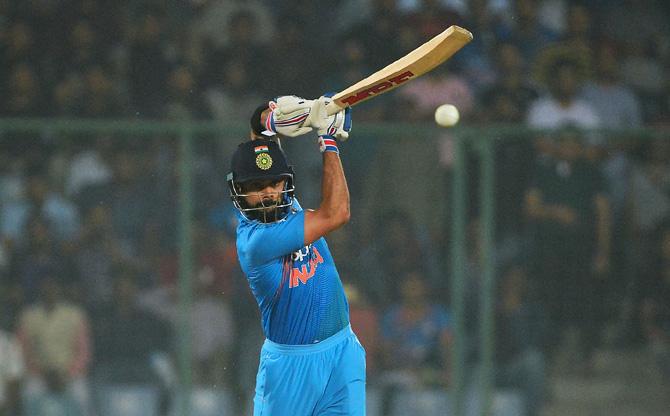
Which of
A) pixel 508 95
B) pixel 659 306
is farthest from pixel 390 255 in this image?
pixel 659 306

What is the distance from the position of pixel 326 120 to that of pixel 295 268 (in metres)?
0.64

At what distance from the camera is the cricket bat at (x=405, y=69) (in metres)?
4.80

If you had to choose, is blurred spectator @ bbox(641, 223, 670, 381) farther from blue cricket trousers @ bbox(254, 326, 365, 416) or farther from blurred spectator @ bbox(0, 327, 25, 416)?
blurred spectator @ bbox(0, 327, 25, 416)

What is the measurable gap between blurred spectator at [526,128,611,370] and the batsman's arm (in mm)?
3412

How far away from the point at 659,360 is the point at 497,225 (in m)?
1.46

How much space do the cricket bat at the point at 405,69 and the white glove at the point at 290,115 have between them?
10cm

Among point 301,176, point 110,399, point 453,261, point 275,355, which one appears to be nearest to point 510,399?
point 453,261

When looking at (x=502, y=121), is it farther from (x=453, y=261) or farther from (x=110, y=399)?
(x=110, y=399)

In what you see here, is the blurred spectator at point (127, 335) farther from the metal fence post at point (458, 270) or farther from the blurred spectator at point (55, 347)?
the metal fence post at point (458, 270)

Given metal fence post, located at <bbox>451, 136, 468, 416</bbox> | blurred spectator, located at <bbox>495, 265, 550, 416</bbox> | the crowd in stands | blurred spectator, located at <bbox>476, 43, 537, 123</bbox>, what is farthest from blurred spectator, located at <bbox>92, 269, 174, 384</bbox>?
blurred spectator, located at <bbox>476, 43, 537, 123</bbox>

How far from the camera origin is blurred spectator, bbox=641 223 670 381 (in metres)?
8.02

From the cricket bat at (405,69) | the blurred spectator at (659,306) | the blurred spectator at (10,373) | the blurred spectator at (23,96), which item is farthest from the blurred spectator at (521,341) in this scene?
the blurred spectator at (23,96)

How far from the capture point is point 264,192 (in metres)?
4.77

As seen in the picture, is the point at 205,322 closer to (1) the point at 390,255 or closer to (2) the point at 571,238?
(1) the point at 390,255
